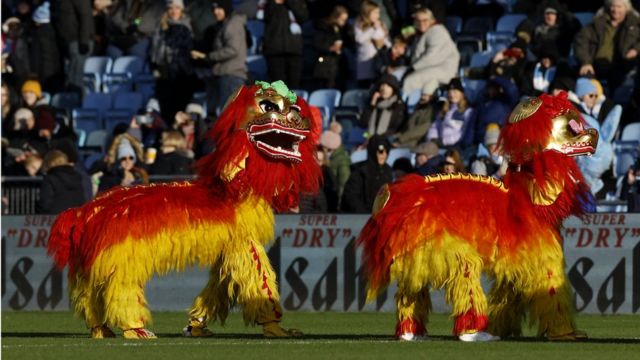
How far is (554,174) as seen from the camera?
13.8 metres

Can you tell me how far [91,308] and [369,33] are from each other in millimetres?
10651

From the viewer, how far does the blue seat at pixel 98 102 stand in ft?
89.4

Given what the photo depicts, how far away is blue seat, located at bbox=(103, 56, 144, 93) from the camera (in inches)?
1101

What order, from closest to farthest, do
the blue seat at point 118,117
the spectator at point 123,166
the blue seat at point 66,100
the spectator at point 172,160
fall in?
the spectator at point 123,166 → the spectator at point 172,160 → the blue seat at point 118,117 → the blue seat at point 66,100

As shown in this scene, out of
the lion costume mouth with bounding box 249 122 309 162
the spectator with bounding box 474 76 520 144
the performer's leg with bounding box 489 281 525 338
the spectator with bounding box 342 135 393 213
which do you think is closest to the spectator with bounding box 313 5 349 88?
the spectator with bounding box 474 76 520 144

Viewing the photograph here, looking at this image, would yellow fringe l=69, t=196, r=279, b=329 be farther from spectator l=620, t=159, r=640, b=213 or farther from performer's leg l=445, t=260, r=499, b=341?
spectator l=620, t=159, r=640, b=213

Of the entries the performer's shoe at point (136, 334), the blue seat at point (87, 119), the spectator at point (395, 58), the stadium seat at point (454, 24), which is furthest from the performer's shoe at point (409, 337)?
the blue seat at point (87, 119)

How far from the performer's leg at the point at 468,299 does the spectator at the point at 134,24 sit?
14.9 metres

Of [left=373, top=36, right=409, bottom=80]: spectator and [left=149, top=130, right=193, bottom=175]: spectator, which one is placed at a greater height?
[left=373, top=36, right=409, bottom=80]: spectator

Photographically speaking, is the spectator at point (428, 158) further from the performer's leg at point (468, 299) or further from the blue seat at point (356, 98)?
the performer's leg at point (468, 299)

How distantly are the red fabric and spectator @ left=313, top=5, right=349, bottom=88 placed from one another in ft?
38.5

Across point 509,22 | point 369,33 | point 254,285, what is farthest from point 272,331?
point 509,22

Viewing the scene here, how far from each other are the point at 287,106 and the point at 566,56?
951 cm

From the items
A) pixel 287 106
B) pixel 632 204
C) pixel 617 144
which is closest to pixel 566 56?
pixel 617 144
